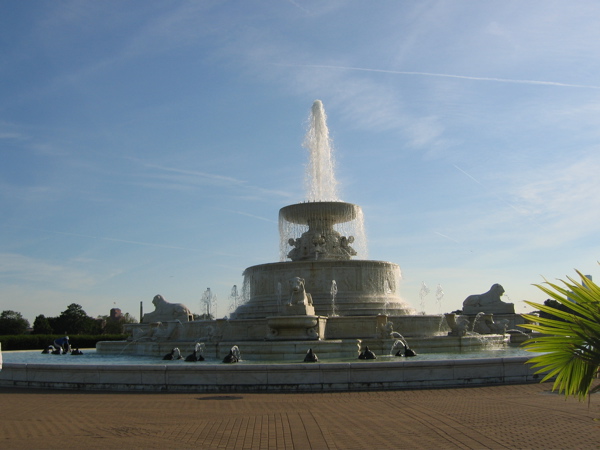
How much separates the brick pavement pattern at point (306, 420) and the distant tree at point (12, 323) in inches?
3391

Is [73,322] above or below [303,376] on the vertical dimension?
above

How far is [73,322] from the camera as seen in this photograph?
80.4 meters

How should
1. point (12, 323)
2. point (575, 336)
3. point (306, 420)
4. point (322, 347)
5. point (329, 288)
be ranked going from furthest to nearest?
point (12, 323) < point (329, 288) < point (322, 347) < point (306, 420) < point (575, 336)

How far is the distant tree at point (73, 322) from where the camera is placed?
79.5 metres

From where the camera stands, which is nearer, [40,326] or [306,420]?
[306,420]

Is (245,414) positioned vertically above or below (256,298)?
below

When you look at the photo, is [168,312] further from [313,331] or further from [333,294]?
[313,331]

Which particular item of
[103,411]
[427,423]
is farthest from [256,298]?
[427,423]

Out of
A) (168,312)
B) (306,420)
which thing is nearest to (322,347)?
(306,420)

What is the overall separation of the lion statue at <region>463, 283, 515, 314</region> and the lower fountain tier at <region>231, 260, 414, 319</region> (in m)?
3.03

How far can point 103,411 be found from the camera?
418 inches

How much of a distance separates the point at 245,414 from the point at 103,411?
8.15ft

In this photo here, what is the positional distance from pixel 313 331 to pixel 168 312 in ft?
34.0

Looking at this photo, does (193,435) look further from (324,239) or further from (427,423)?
(324,239)
